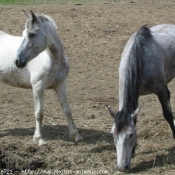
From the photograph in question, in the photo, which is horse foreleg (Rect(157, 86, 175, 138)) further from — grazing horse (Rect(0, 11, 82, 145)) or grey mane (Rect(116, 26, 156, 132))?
grazing horse (Rect(0, 11, 82, 145))

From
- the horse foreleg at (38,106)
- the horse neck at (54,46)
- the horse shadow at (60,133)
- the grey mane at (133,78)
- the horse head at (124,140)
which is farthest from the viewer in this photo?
the horse shadow at (60,133)

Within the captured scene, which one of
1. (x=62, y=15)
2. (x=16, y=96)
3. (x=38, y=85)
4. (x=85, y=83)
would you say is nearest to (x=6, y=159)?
(x=38, y=85)

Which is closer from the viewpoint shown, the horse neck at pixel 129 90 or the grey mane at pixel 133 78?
the grey mane at pixel 133 78

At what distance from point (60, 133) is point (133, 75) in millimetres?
1807

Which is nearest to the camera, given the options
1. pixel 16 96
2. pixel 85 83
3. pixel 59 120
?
pixel 59 120

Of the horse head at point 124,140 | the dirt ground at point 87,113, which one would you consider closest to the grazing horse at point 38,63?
the dirt ground at point 87,113

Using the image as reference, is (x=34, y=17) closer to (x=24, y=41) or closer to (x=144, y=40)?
(x=24, y=41)

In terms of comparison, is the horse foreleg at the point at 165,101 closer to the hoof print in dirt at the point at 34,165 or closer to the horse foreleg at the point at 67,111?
the horse foreleg at the point at 67,111

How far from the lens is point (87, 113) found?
833cm

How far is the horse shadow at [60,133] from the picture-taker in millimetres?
7141

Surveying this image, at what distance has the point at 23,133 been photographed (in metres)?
7.40

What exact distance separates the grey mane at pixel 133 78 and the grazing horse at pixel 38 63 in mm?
1108

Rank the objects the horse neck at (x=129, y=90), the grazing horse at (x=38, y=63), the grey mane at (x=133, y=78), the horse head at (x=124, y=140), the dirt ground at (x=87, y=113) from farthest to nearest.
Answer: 1. the grazing horse at (x=38, y=63)
2. the dirt ground at (x=87, y=113)
3. the horse neck at (x=129, y=90)
4. the grey mane at (x=133, y=78)
5. the horse head at (x=124, y=140)

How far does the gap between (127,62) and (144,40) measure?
1.73 ft
